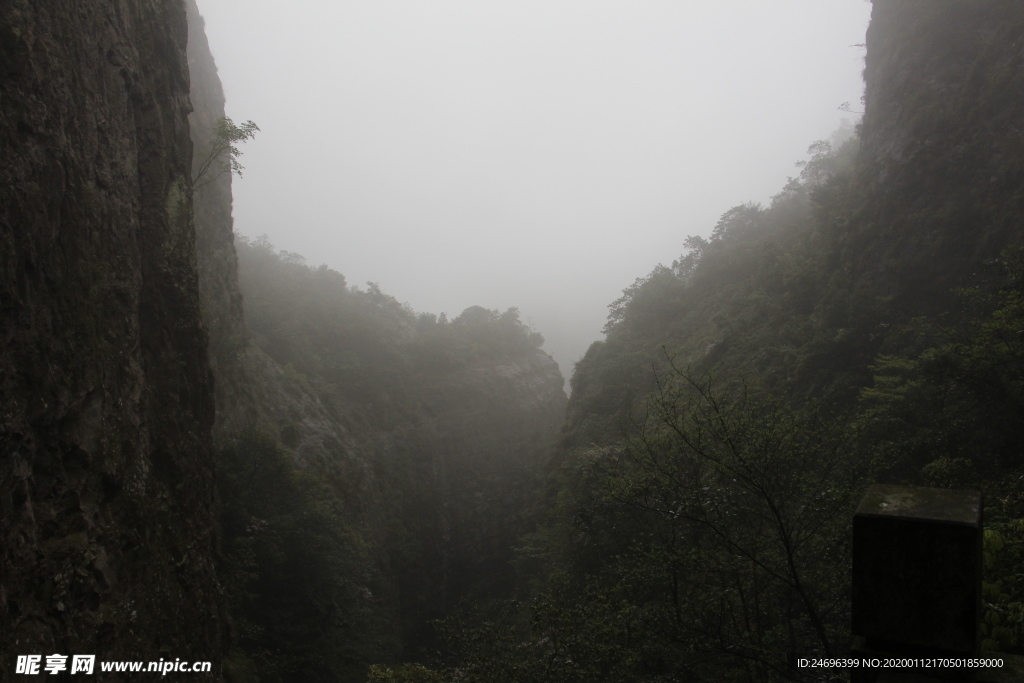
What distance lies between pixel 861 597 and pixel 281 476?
1683 cm

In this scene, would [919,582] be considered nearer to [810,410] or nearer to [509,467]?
[810,410]

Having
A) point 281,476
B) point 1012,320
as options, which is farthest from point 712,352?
point 281,476

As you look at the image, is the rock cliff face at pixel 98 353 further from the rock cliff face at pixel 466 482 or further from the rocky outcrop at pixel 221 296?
the rock cliff face at pixel 466 482

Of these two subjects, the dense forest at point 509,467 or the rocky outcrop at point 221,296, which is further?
the rocky outcrop at point 221,296

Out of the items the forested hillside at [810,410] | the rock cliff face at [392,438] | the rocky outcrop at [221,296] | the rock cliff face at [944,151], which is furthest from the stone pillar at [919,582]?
the rocky outcrop at [221,296]

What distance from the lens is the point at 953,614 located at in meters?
2.11

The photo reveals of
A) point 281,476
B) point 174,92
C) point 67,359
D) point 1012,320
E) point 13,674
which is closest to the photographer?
point 13,674

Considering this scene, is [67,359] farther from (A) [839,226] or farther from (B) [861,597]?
Answer: (A) [839,226]

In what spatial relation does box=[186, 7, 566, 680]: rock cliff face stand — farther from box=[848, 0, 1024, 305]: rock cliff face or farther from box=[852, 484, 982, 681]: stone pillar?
box=[848, 0, 1024, 305]: rock cliff face

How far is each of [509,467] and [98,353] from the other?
27108 millimetres

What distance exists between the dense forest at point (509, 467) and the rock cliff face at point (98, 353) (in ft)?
0.20

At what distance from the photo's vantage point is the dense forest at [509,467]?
639cm

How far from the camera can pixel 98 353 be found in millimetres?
7988

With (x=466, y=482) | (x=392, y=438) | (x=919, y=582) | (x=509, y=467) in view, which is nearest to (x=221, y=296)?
(x=392, y=438)
